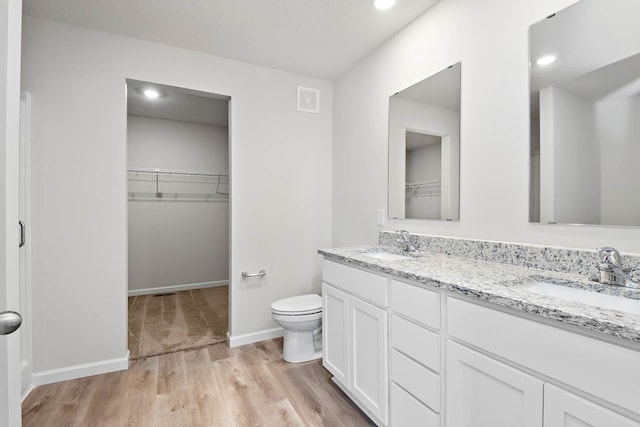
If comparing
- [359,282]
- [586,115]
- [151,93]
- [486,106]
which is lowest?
[359,282]

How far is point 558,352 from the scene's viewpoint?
0.84 meters

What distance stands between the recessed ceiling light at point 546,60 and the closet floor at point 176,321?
2910 millimetres

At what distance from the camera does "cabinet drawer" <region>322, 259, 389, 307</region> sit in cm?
150

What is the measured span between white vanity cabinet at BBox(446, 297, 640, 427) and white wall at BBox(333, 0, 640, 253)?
63 centimetres

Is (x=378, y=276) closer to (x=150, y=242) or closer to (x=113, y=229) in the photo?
(x=113, y=229)

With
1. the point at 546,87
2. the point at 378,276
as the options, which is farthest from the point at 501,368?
the point at 546,87

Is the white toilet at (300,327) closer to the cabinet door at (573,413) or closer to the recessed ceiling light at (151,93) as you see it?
the cabinet door at (573,413)

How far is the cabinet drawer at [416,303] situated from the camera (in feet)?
3.99

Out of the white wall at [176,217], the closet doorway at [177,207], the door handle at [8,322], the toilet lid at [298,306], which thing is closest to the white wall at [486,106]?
the toilet lid at [298,306]

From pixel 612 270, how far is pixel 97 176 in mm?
2886

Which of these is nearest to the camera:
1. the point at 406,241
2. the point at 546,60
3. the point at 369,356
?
the point at 546,60

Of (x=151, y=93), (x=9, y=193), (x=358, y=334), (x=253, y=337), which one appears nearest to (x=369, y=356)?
(x=358, y=334)

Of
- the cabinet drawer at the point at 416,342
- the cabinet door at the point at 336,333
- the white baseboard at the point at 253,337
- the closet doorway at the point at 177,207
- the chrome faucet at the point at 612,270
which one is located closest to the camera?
the chrome faucet at the point at 612,270

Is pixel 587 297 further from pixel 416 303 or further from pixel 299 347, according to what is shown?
pixel 299 347
